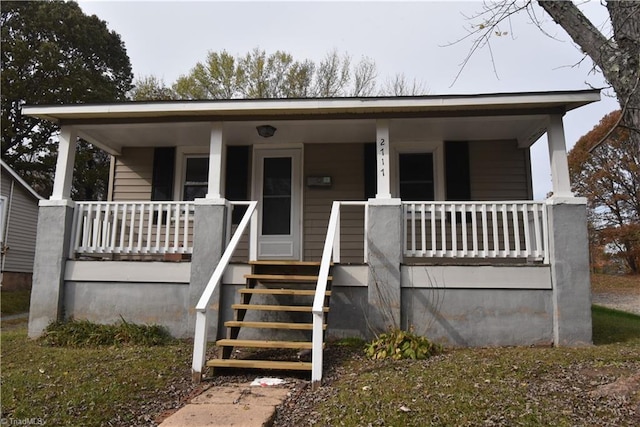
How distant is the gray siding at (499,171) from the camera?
24.5 ft

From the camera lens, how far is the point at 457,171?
7398 millimetres

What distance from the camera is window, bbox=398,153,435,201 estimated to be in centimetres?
750

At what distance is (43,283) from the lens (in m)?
6.02

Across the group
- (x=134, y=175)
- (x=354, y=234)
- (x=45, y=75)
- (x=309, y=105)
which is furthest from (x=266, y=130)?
(x=45, y=75)

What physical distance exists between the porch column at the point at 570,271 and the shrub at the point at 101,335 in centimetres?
477

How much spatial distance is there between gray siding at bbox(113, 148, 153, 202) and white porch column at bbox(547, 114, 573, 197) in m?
6.34

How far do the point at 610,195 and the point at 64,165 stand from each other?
2299cm

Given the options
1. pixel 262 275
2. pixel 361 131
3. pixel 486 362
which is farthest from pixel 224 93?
pixel 486 362

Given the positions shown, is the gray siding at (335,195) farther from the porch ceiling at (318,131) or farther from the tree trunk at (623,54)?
the tree trunk at (623,54)

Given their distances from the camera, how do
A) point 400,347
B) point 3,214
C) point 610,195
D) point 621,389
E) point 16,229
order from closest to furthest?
point 621,389 → point 400,347 → point 3,214 → point 16,229 → point 610,195

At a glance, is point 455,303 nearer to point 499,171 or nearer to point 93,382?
point 499,171

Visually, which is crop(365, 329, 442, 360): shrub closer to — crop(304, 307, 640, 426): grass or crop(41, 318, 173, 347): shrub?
crop(304, 307, 640, 426): grass

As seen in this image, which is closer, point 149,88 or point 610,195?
point 610,195

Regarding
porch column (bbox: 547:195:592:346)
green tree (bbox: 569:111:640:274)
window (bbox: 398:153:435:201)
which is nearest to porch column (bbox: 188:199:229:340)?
window (bbox: 398:153:435:201)
